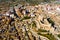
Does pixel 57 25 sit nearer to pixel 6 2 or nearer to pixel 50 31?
pixel 50 31

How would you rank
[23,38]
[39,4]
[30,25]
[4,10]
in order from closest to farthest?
[23,38] < [30,25] < [4,10] < [39,4]

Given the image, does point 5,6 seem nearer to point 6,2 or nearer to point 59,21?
point 6,2

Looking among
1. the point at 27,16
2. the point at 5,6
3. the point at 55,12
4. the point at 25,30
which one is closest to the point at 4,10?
the point at 5,6

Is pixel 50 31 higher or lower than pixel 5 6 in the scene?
lower

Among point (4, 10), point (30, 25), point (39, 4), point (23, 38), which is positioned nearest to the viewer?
point (23, 38)

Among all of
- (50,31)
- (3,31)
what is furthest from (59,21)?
(3,31)

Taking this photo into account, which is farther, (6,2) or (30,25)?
(6,2)
